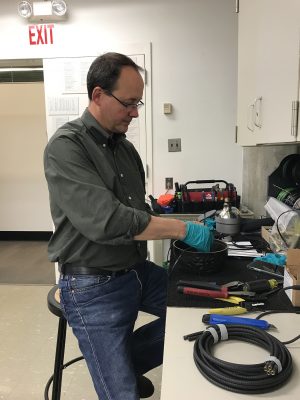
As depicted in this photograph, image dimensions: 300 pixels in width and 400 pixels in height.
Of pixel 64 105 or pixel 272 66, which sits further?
pixel 64 105

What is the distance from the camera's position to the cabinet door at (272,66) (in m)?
1.15

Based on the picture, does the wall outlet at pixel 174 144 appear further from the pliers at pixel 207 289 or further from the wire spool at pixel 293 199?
the pliers at pixel 207 289

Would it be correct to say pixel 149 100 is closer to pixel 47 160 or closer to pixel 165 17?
pixel 165 17

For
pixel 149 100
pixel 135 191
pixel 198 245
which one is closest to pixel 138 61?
pixel 149 100

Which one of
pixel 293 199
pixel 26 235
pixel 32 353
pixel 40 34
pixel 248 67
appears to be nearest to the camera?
pixel 293 199

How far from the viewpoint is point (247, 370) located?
69cm

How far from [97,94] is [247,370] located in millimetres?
961

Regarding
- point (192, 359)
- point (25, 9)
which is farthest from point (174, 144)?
point (192, 359)

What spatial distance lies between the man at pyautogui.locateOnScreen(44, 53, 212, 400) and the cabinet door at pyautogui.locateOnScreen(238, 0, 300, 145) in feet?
1.72

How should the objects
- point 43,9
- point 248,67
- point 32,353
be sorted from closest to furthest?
point 248,67 → point 32,353 → point 43,9

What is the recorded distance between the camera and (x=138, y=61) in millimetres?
2699

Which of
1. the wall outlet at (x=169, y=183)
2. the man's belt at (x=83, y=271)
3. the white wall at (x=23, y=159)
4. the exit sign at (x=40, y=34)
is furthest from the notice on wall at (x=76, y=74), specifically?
the man's belt at (x=83, y=271)

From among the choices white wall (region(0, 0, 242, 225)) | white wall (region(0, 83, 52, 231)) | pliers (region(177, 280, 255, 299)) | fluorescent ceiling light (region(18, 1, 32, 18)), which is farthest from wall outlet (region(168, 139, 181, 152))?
white wall (region(0, 83, 52, 231))

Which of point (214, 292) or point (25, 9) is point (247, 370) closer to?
point (214, 292)
